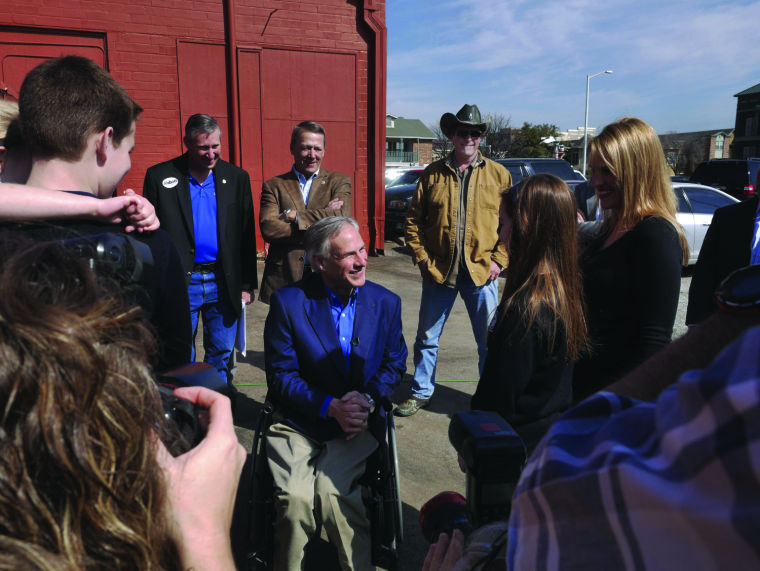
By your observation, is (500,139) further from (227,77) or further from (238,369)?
(238,369)

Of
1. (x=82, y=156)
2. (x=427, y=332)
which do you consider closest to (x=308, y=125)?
(x=427, y=332)

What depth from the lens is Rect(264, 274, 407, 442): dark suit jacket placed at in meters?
2.47

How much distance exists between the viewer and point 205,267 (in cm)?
365

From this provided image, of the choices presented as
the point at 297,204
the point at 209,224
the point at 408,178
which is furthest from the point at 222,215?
the point at 408,178

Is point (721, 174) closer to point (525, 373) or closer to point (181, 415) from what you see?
point (525, 373)

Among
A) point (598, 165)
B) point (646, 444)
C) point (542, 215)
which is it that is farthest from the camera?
point (598, 165)

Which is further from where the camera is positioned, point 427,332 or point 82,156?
point 427,332

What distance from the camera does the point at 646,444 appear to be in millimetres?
569

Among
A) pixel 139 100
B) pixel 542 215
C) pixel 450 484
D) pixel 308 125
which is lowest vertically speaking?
pixel 450 484

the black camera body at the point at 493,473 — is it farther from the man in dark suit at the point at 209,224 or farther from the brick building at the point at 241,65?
the brick building at the point at 241,65

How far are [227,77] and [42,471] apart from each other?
8884 millimetres

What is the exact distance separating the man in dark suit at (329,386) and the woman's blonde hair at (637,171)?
3.79 ft

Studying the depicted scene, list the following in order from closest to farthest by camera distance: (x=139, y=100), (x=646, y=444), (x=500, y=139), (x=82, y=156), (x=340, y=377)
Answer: (x=646, y=444) → (x=82, y=156) → (x=340, y=377) → (x=139, y=100) → (x=500, y=139)

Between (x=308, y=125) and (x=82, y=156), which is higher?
(x=308, y=125)
